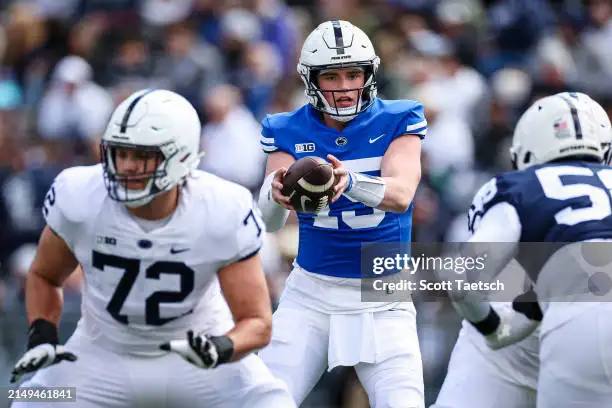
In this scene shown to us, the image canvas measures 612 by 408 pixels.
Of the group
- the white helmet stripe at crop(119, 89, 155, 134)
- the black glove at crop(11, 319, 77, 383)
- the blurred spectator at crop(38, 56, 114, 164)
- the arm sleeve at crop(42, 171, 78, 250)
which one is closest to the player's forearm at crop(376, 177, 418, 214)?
the white helmet stripe at crop(119, 89, 155, 134)

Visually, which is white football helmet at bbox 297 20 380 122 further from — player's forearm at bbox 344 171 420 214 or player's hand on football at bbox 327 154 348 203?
player's hand on football at bbox 327 154 348 203

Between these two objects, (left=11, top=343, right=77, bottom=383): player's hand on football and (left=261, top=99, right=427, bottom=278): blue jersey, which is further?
(left=261, top=99, right=427, bottom=278): blue jersey

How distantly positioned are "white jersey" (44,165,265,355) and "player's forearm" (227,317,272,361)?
268 mm

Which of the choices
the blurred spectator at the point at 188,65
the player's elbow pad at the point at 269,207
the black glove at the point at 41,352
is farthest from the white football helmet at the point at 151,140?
the blurred spectator at the point at 188,65

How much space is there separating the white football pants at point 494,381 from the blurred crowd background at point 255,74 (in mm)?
3464

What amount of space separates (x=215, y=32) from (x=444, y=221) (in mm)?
3525

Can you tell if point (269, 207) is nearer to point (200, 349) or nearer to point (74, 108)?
point (200, 349)

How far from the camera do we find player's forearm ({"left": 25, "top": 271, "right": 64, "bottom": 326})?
566cm

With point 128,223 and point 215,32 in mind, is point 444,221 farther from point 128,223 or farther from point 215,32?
point 128,223

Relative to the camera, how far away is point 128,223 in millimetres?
5574

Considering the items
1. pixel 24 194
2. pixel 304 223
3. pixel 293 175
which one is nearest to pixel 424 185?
pixel 24 194

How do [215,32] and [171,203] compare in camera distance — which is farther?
[215,32]

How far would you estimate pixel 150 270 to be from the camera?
5535 millimetres

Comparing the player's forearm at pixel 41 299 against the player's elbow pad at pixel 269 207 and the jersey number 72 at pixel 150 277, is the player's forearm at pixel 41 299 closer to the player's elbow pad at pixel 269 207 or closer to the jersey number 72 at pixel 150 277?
the jersey number 72 at pixel 150 277
